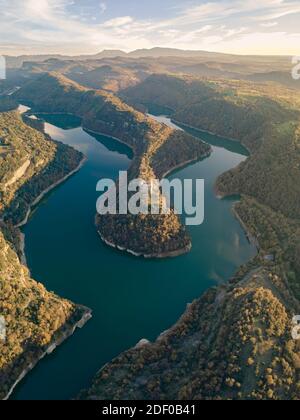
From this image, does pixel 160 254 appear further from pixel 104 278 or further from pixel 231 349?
pixel 231 349

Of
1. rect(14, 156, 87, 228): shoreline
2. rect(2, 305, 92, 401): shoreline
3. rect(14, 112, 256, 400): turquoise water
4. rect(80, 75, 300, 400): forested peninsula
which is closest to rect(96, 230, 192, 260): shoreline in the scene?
rect(14, 112, 256, 400): turquoise water

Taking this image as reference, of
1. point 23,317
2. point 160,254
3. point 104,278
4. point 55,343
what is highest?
point 160,254

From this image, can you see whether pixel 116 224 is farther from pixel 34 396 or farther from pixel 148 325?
pixel 34 396

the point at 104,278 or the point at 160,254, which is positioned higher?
the point at 160,254

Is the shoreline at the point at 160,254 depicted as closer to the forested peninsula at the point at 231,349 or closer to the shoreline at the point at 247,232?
the forested peninsula at the point at 231,349

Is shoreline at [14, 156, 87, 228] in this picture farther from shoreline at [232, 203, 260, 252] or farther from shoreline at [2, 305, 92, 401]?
shoreline at [232, 203, 260, 252]

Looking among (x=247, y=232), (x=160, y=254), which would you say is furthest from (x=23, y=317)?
(x=247, y=232)

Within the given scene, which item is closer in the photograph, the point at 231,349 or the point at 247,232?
the point at 231,349
